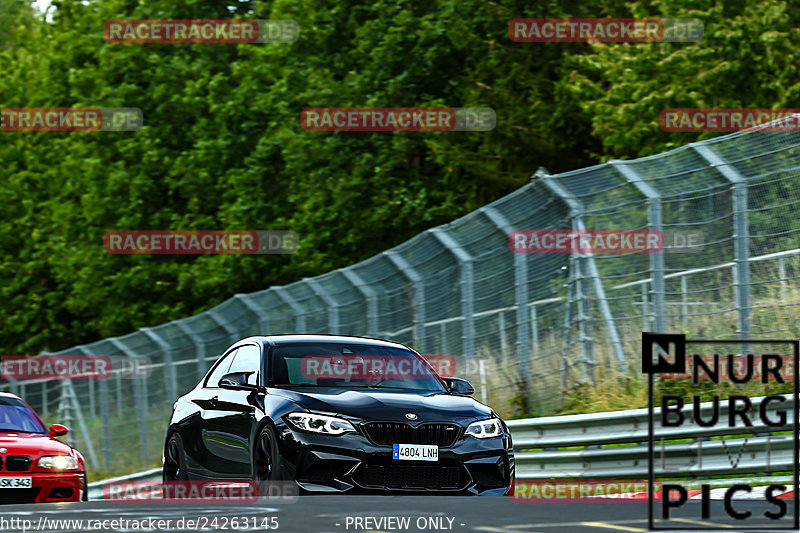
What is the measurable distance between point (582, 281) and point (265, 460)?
6.02 metres

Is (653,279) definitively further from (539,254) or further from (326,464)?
(326,464)

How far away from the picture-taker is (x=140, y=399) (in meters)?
26.9

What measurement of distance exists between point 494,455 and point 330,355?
1.64 meters

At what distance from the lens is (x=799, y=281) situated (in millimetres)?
12648

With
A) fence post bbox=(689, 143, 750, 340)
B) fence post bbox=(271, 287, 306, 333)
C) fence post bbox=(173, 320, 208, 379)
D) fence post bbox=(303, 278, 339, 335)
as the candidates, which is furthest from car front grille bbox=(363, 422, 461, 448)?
fence post bbox=(173, 320, 208, 379)

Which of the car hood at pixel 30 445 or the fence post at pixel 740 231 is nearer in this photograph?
the fence post at pixel 740 231

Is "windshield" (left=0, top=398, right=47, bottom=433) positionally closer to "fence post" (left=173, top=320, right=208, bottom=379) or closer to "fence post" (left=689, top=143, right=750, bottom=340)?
"fence post" (left=689, top=143, right=750, bottom=340)

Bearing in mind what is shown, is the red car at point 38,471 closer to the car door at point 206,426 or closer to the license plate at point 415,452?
the car door at point 206,426

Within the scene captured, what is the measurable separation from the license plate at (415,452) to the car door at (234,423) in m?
1.16

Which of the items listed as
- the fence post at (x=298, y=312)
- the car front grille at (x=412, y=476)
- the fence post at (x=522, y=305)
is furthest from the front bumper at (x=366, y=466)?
the fence post at (x=298, y=312)

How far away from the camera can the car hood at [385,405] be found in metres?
10.2

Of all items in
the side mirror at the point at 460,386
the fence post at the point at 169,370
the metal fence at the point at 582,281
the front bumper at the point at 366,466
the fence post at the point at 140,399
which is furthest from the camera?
the fence post at the point at 140,399

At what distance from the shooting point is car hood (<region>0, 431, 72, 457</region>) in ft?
43.9

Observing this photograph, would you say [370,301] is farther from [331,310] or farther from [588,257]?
[588,257]
